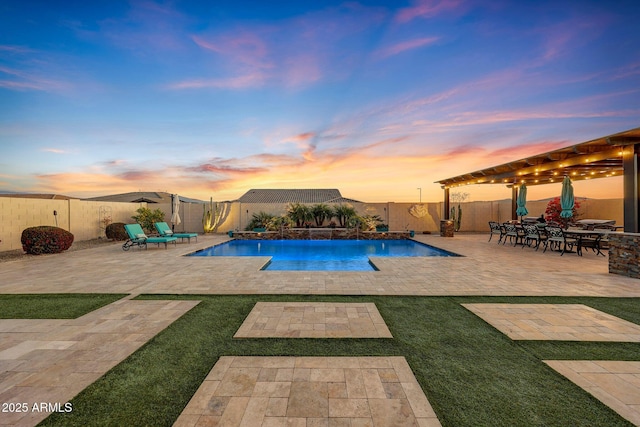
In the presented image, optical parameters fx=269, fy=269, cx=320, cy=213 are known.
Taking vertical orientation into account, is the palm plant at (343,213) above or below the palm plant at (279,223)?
above

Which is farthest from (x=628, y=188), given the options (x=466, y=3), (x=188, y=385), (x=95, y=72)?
(x=95, y=72)

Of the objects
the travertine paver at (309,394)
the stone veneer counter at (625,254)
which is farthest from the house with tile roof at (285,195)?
the travertine paver at (309,394)

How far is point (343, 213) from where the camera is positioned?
51.4ft

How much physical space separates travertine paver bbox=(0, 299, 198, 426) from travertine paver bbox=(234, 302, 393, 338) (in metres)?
1.13

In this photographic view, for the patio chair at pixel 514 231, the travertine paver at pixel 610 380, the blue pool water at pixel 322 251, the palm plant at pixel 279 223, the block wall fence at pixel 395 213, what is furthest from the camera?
the palm plant at pixel 279 223

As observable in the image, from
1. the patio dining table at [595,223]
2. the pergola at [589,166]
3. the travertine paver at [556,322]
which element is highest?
the pergola at [589,166]

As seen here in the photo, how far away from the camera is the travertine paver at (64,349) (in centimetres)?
204

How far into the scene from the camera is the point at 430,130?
12547 mm

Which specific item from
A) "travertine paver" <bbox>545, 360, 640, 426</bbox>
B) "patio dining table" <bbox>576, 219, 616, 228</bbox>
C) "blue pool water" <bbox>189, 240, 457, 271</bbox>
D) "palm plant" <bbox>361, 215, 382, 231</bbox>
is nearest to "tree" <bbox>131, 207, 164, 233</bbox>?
→ "blue pool water" <bbox>189, 240, 457, 271</bbox>

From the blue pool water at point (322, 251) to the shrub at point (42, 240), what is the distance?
4340mm

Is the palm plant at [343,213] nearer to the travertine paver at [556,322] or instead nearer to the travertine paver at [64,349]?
the travertine paver at [556,322]

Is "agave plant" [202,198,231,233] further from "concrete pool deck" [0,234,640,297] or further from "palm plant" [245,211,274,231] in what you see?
"concrete pool deck" [0,234,640,297]

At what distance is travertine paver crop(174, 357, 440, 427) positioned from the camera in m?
1.78

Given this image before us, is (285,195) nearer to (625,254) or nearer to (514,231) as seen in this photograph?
(514,231)
